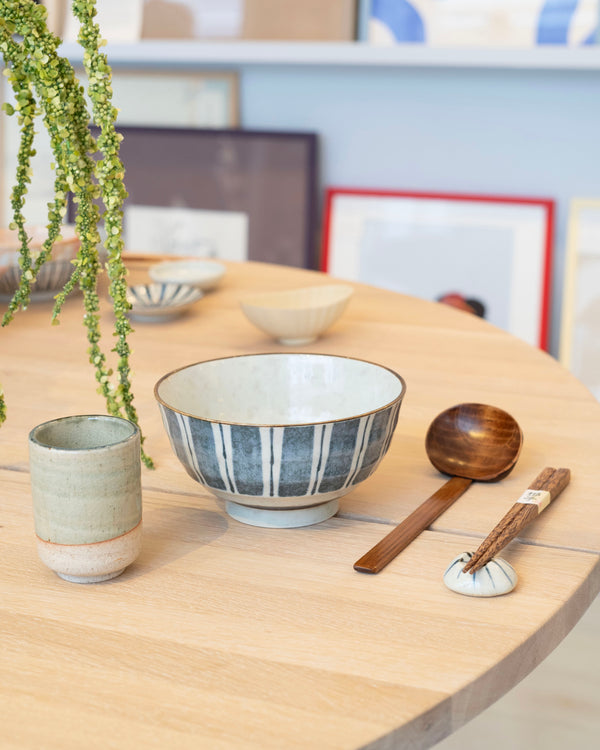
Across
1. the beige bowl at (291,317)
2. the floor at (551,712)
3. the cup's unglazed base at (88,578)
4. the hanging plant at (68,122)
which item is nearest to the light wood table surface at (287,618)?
the cup's unglazed base at (88,578)

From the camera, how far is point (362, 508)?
0.72 m

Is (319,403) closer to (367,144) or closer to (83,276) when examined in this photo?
(83,276)

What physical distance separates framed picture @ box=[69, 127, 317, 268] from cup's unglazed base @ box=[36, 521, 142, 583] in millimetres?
1948

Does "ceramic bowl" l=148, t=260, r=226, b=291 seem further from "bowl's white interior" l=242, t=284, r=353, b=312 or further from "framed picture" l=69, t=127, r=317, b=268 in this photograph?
"framed picture" l=69, t=127, r=317, b=268

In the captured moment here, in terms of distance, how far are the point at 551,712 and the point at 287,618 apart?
1.19 meters

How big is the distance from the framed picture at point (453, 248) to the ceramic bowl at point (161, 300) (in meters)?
1.20

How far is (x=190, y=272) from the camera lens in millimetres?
1521

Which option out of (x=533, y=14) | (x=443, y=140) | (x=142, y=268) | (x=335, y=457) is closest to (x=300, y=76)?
(x=443, y=140)

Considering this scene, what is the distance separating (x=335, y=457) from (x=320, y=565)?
0.07 metres

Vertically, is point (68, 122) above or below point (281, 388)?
above

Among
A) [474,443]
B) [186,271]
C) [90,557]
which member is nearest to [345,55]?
[186,271]

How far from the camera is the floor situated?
4.96 feet

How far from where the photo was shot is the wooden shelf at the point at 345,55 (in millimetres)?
2111

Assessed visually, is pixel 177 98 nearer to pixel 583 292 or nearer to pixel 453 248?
pixel 453 248
